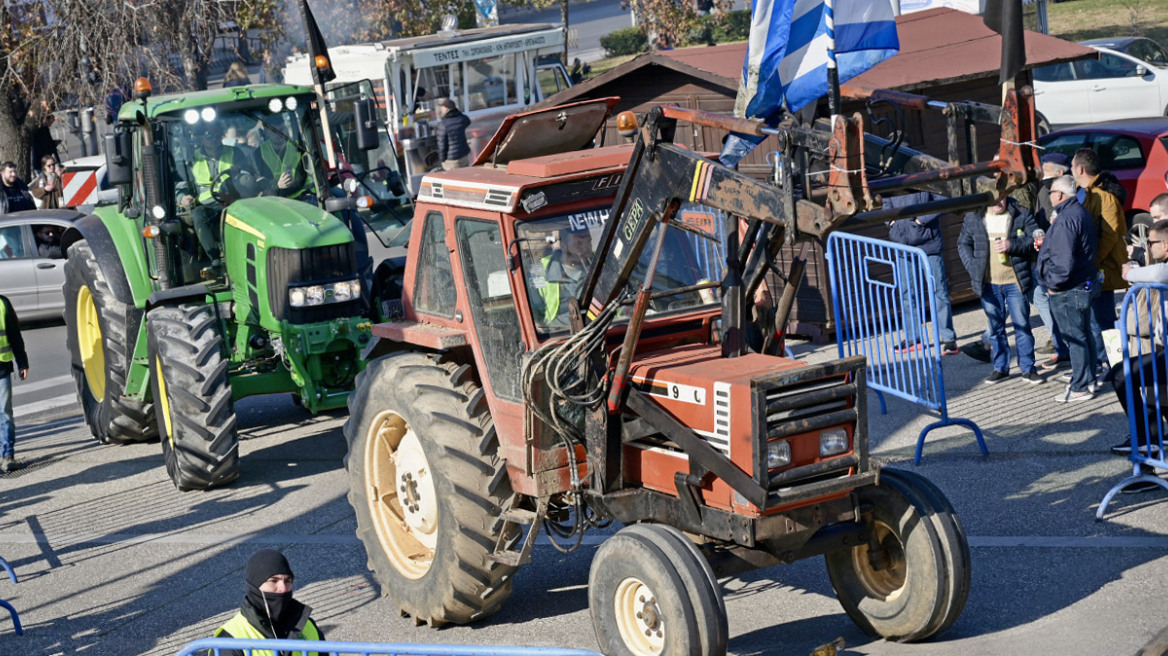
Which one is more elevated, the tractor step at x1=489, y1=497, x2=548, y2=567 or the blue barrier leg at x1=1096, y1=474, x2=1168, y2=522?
the tractor step at x1=489, y1=497, x2=548, y2=567

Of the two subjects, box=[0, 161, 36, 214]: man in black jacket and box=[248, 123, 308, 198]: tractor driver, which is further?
box=[0, 161, 36, 214]: man in black jacket

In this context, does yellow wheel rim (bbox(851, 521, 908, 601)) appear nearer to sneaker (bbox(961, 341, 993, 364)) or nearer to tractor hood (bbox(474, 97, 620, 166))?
tractor hood (bbox(474, 97, 620, 166))

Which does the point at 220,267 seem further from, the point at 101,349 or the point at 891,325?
the point at 891,325

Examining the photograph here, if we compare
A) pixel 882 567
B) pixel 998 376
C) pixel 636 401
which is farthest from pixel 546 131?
pixel 998 376

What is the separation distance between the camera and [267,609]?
5.83 meters

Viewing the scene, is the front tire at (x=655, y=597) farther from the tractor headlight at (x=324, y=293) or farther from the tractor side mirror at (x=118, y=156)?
the tractor side mirror at (x=118, y=156)

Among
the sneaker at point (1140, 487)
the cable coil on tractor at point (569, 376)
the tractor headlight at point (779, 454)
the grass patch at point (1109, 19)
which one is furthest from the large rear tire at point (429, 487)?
the grass patch at point (1109, 19)

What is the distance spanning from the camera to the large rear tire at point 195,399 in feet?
33.5

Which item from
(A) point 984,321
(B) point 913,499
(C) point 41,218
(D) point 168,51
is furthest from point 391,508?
(D) point 168,51

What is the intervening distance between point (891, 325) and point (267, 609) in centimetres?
633

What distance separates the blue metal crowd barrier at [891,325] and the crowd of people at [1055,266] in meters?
0.12

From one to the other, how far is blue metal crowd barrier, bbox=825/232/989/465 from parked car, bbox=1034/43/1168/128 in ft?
45.4

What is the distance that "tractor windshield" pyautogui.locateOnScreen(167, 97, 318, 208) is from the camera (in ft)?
37.4

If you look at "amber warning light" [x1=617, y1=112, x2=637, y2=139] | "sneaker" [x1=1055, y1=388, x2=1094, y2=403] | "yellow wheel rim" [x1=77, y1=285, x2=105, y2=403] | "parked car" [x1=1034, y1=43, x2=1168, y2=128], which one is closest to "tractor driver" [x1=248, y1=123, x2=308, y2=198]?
"yellow wheel rim" [x1=77, y1=285, x2=105, y2=403]
